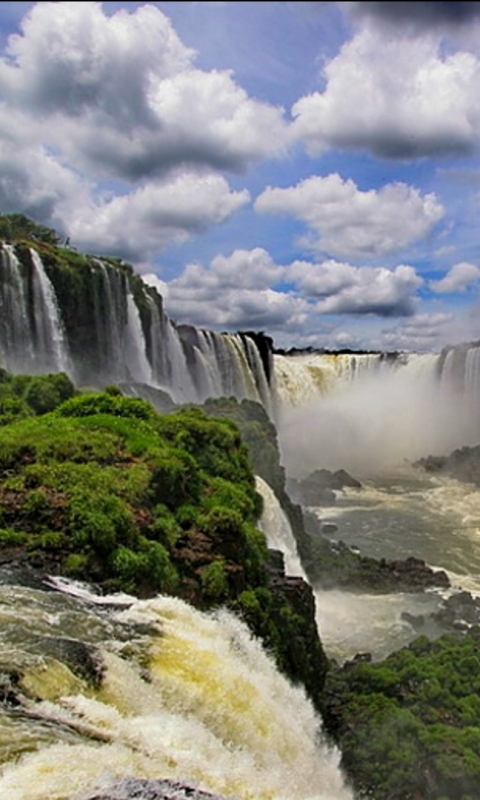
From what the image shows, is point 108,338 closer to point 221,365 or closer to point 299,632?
point 221,365

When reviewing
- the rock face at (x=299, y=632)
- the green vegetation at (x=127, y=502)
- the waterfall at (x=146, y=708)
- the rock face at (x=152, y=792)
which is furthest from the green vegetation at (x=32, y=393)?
the rock face at (x=152, y=792)

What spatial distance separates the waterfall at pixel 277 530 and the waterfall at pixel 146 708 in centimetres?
773

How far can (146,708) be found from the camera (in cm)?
649

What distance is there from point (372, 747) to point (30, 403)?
1227 cm

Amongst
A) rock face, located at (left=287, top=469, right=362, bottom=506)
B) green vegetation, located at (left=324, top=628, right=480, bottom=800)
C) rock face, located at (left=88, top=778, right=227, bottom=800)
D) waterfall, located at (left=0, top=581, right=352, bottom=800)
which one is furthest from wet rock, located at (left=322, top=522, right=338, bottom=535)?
rock face, located at (left=88, top=778, right=227, bottom=800)

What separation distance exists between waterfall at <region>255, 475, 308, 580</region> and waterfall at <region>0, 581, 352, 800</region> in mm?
7732

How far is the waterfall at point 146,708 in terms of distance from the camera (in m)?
5.18

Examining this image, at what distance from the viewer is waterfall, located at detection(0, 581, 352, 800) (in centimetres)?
518

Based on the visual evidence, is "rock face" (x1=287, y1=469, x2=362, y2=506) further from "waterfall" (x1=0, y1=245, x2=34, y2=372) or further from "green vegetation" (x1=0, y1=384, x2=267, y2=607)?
"green vegetation" (x1=0, y1=384, x2=267, y2=607)

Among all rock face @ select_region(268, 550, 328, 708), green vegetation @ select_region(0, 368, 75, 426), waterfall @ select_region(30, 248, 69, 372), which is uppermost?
waterfall @ select_region(30, 248, 69, 372)

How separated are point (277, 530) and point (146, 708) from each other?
38.4 feet

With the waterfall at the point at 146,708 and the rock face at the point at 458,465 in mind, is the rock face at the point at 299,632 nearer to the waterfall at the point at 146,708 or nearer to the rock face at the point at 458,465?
the waterfall at the point at 146,708

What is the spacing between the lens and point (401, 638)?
58.4 ft

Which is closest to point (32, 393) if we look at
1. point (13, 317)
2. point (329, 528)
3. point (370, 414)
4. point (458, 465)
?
point (13, 317)
